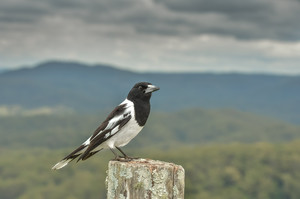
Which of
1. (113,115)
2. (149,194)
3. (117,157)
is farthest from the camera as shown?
(113,115)

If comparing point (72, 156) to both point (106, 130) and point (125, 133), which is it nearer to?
point (106, 130)

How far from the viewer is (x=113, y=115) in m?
10.1

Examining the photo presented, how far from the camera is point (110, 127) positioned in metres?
9.95

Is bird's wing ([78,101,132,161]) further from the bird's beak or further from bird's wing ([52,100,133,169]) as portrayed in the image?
the bird's beak

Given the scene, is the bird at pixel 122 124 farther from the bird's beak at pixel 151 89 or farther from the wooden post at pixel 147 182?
the wooden post at pixel 147 182

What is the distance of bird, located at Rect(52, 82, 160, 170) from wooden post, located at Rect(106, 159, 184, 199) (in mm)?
2758

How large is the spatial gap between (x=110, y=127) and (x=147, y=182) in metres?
3.35

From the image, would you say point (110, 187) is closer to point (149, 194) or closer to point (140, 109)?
point (149, 194)

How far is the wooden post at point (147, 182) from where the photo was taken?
679cm

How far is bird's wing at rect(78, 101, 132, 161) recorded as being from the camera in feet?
32.2

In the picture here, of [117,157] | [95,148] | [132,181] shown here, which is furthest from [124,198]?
[95,148]

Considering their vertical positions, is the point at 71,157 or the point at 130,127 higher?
the point at 130,127

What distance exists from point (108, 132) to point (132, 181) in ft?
10.5

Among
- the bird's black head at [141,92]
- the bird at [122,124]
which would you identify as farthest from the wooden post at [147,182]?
the bird's black head at [141,92]
